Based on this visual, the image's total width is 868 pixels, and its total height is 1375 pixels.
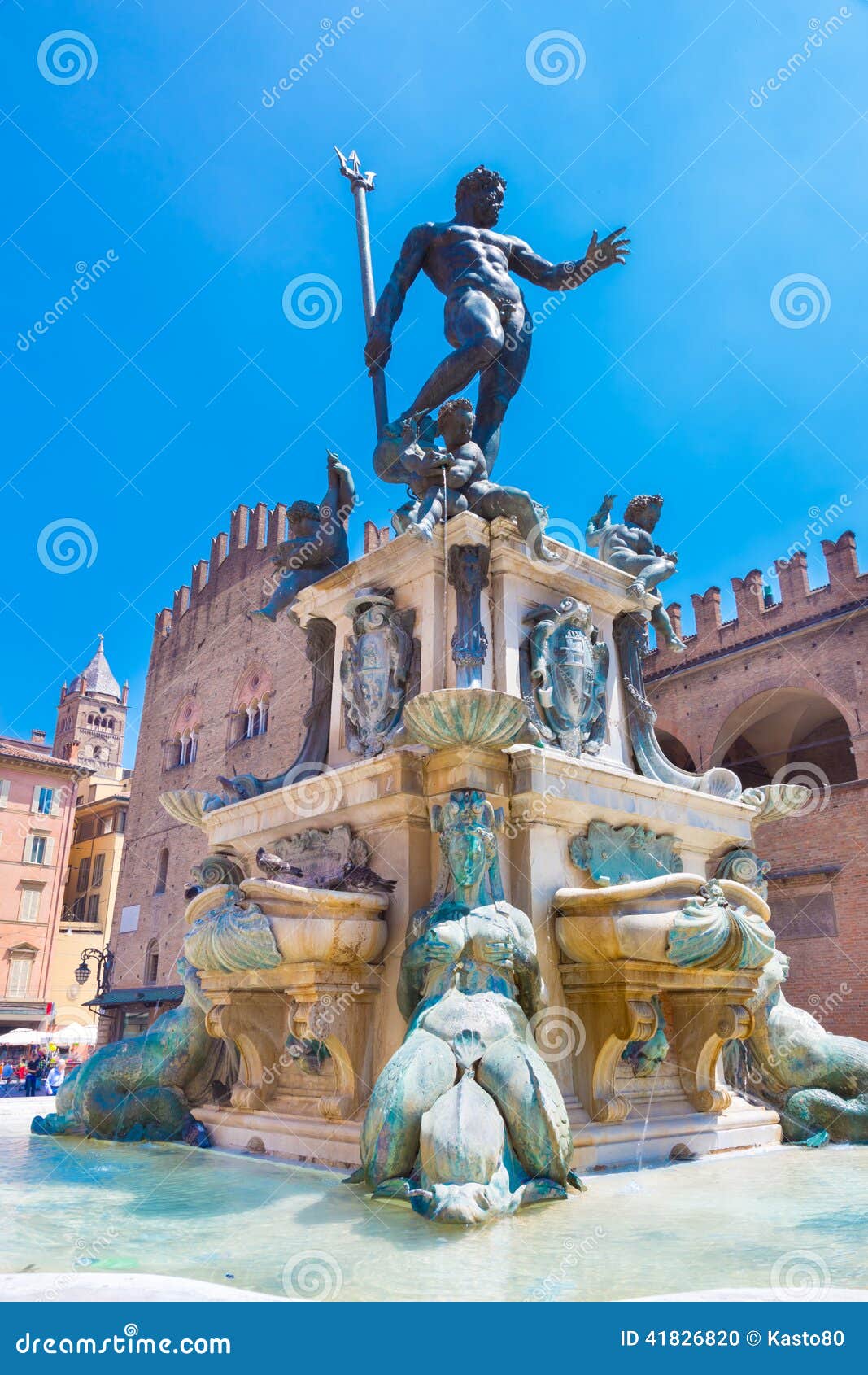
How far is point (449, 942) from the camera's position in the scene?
4191mm

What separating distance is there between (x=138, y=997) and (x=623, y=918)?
30414 mm

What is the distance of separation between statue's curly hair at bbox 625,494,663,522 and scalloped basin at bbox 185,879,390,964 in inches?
145

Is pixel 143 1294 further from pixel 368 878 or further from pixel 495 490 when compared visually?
pixel 495 490

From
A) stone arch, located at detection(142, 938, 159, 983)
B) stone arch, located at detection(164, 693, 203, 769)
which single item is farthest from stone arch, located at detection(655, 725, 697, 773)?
stone arch, located at detection(142, 938, 159, 983)

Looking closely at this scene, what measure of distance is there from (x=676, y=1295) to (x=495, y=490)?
4.55 metres

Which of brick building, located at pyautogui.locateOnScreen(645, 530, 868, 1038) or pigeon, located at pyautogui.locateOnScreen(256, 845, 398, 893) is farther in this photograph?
brick building, located at pyautogui.locateOnScreen(645, 530, 868, 1038)

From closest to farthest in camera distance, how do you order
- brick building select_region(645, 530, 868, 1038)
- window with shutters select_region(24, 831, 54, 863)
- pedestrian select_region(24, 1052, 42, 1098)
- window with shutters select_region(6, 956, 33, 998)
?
pedestrian select_region(24, 1052, 42, 1098)
brick building select_region(645, 530, 868, 1038)
window with shutters select_region(6, 956, 33, 998)
window with shutters select_region(24, 831, 54, 863)

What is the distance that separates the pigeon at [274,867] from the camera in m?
4.84

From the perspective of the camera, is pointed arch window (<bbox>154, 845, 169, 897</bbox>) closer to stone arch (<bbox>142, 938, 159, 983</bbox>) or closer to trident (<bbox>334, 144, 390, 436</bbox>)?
stone arch (<bbox>142, 938, 159, 983</bbox>)

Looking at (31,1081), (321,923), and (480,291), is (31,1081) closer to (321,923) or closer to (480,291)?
(321,923)

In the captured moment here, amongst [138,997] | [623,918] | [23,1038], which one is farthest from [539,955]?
[138,997]

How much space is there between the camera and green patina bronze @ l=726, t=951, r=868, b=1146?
213 inches

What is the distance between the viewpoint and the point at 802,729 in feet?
88.0

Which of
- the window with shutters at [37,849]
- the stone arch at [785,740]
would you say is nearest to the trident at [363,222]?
the stone arch at [785,740]
